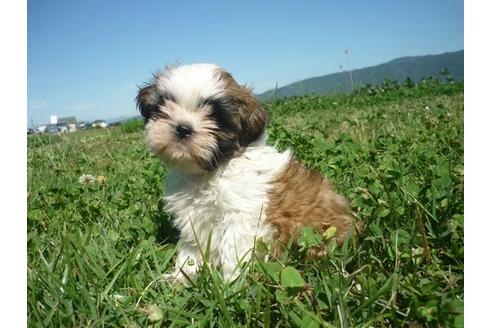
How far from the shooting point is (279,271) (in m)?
1.77

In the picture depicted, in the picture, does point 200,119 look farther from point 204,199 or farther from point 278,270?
point 278,270

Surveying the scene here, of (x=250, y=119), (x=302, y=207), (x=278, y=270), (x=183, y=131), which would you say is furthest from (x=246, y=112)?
(x=278, y=270)

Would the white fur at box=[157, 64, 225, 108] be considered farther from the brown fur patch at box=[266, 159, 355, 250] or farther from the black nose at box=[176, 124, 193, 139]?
the brown fur patch at box=[266, 159, 355, 250]

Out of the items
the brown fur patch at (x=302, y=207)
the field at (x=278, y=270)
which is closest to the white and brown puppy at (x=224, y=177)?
the brown fur patch at (x=302, y=207)

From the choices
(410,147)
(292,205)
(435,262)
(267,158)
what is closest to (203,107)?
(267,158)

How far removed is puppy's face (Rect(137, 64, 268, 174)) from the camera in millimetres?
2525

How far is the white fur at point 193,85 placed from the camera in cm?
258

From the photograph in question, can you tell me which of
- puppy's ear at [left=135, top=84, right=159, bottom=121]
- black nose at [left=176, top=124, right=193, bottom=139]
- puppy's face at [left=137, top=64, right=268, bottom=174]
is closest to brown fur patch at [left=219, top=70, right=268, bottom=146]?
puppy's face at [left=137, top=64, right=268, bottom=174]

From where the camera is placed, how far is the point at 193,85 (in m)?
2.58

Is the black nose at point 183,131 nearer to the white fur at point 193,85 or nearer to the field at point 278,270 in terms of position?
the white fur at point 193,85

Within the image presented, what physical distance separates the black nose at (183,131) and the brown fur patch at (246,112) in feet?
1.14
